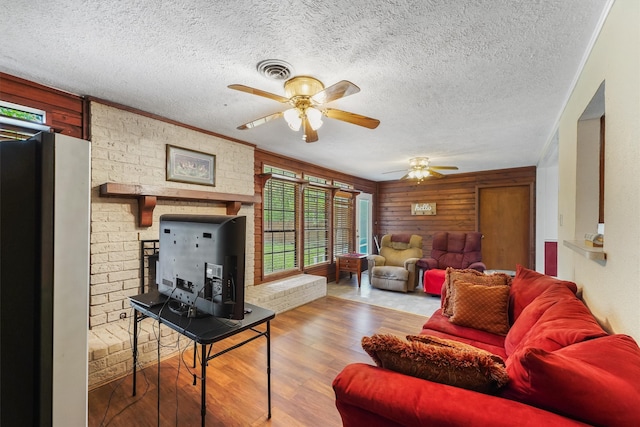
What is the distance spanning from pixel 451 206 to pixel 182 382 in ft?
19.7

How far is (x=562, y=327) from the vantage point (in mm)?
1306

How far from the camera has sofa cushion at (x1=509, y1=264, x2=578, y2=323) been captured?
198 cm

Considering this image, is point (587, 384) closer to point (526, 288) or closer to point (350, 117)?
point (526, 288)

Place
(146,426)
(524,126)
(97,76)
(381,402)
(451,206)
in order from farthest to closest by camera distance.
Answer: (451,206) → (524,126) → (97,76) → (146,426) → (381,402)

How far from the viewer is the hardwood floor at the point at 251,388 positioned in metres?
1.85

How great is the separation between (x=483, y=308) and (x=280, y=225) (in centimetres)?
319

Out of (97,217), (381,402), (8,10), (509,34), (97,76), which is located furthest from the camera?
(97,217)

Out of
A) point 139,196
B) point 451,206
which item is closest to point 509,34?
point 139,196

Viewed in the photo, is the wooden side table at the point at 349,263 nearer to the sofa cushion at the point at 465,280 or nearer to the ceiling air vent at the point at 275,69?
the sofa cushion at the point at 465,280

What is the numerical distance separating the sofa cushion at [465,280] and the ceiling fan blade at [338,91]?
1843mm

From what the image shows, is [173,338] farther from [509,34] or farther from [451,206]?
[451,206]

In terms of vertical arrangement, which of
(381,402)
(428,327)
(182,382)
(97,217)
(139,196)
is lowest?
(182,382)

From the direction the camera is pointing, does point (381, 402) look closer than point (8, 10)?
Yes

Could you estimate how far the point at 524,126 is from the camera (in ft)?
10.5
